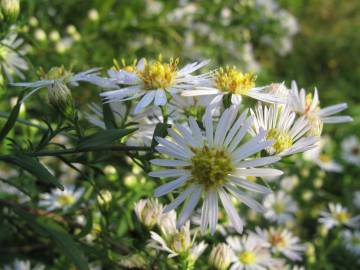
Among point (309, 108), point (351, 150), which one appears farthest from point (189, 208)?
point (351, 150)

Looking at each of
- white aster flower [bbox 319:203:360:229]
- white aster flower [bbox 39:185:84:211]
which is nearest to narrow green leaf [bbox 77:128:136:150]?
white aster flower [bbox 39:185:84:211]

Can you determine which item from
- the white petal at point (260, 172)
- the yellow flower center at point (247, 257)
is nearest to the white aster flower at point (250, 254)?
the yellow flower center at point (247, 257)

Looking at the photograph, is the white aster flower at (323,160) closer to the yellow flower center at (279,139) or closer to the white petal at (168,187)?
the yellow flower center at (279,139)

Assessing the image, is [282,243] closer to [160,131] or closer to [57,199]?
[57,199]

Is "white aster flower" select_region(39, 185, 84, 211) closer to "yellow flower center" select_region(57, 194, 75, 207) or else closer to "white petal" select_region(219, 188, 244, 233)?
"yellow flower center" select_region(57, 194, 75, 207)

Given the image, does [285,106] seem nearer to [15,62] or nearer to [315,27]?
[15,62]

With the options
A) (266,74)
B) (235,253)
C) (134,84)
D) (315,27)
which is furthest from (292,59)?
(134,84)
